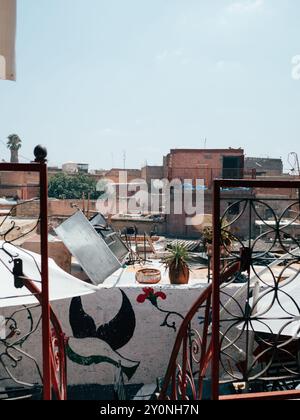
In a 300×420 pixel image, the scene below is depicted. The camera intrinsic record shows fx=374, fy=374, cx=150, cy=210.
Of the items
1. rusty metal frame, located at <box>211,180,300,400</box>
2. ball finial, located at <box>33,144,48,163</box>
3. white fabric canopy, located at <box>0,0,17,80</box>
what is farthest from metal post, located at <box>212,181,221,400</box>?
white fabric canopy, located at <box>0,0,17,80</box>

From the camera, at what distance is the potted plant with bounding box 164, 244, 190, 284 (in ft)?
18.1

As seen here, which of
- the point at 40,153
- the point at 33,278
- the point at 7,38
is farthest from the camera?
the point at 33,278

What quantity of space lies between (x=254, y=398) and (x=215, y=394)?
0.66 ft

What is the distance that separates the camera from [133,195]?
31.0m

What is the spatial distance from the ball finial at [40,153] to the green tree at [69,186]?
3233cm

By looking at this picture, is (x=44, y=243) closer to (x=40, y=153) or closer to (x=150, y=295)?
(x=40, y=153)

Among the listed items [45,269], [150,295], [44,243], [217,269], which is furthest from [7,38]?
[150,295]

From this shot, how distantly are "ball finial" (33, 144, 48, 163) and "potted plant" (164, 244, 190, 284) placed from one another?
12.2ft

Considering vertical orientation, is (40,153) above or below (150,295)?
above

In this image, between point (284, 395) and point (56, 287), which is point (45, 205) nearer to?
point (284, 395)

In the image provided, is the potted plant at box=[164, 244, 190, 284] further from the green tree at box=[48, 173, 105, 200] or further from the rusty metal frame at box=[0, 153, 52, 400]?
the green tree at box=[48, 173, 105, 200]

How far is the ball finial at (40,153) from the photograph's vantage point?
213 cm

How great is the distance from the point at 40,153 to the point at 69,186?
111 ft

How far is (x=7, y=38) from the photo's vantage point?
3240mm
